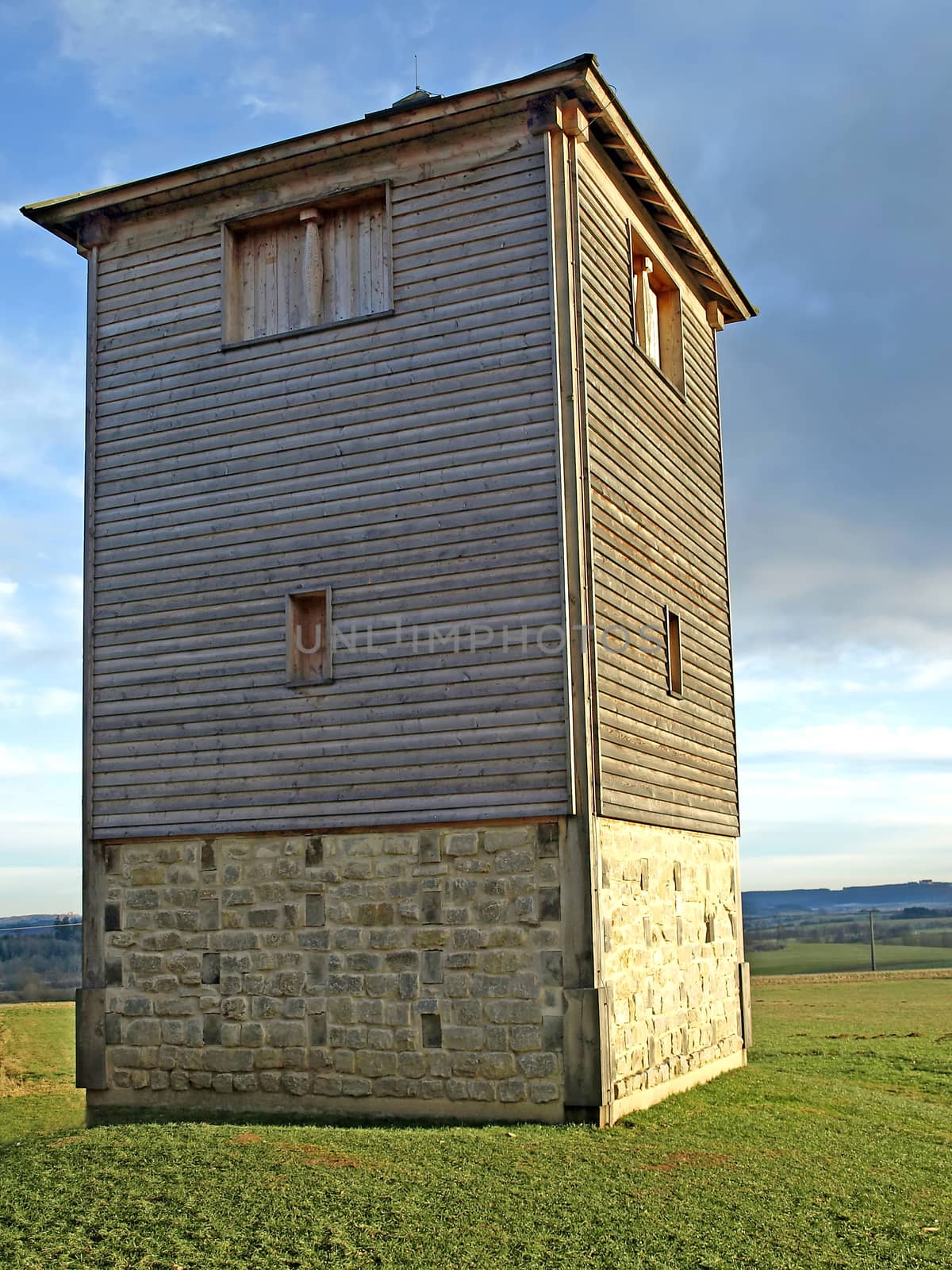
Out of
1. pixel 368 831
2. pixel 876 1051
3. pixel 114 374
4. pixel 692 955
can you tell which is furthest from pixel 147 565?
pixel 876 1051

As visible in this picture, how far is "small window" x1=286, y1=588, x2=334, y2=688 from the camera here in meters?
12.9

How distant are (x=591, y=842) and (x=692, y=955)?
12.1ft

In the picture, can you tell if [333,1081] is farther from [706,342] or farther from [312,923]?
[706,342]

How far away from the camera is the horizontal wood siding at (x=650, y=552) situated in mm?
12617

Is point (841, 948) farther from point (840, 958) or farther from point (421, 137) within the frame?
point (421, 137)

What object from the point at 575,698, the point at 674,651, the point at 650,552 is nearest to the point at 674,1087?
the point at 575,698

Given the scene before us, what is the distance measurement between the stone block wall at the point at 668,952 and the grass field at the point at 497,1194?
0.71 metres

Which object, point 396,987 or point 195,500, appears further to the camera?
point 195,500

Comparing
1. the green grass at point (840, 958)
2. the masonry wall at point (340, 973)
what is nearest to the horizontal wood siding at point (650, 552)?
the masonry wall at point (340, 973)

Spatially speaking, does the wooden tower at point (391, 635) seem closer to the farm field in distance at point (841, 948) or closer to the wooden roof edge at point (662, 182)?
the wooden roof edge at point (662, 182)

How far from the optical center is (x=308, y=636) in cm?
1305

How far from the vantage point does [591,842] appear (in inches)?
450

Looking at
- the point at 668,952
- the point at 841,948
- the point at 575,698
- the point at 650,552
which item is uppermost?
the point at 650,552

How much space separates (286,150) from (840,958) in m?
46.5
